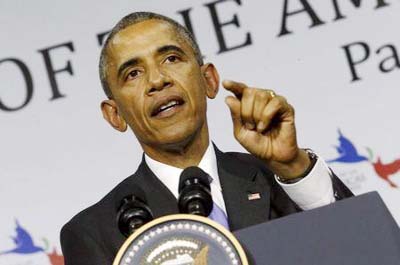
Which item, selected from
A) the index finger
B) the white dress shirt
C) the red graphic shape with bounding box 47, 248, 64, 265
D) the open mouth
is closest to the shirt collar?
the white dress shirt

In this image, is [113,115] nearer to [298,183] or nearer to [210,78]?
[210,78]

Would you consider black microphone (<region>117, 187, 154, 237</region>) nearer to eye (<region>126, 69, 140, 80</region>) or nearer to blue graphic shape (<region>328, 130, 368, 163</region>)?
eye (<region>126, 69, 140, 80</region>)

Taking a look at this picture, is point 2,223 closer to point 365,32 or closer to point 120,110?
point 120,110

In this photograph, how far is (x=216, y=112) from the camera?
6.40 feet

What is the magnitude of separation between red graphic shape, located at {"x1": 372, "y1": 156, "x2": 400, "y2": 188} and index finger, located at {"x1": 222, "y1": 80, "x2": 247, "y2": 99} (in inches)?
34.5

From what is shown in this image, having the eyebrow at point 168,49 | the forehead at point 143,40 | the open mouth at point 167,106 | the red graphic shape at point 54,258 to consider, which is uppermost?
the forehead at point 143,40

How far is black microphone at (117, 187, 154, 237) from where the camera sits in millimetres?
922

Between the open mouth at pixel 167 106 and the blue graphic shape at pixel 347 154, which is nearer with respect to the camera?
the open mouth at pixel 167 106

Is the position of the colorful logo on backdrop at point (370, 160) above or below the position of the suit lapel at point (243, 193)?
below

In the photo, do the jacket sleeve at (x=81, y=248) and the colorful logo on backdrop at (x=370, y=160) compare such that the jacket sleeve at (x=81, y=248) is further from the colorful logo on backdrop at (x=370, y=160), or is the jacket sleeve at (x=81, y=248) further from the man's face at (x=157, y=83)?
the colorful logo on backdrop at (x=370, y=160)

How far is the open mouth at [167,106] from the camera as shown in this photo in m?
1.19

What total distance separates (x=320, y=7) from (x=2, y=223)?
0.82 m

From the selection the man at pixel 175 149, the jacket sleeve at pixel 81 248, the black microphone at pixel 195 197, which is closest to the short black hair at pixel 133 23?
the man at pixel 175 149

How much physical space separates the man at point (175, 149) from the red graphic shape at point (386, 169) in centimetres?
61
